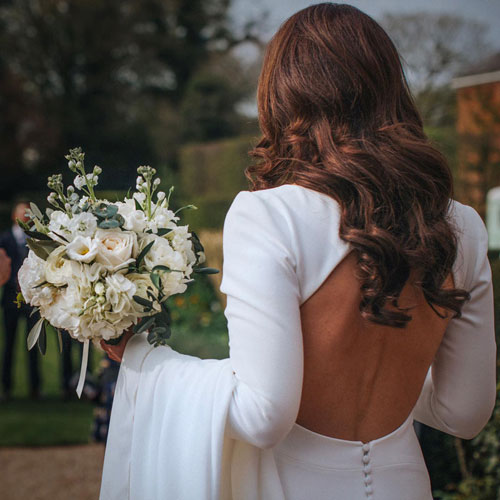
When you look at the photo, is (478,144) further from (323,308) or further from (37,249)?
(37,249)

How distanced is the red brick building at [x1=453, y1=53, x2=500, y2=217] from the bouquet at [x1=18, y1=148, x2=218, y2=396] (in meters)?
5.99

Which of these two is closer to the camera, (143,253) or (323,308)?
(323,308)

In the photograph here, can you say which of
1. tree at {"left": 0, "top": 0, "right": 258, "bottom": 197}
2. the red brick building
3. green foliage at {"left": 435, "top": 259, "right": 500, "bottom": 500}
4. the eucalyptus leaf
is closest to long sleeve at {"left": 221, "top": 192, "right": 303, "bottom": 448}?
the eucalyptus leaf

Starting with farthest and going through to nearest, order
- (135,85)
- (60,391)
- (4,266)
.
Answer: (135,85)
(60,391)
(4,266)

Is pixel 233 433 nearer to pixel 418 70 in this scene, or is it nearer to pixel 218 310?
pixel 218 310

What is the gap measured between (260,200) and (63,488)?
13.5 ft

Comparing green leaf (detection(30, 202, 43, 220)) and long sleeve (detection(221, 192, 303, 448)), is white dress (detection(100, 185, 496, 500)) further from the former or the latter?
green leaf (detection(30, 202, 43, 220))

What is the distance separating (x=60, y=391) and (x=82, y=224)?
651 centimetres

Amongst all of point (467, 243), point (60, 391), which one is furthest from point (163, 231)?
point (60, 391)

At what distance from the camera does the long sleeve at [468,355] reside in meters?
1.44

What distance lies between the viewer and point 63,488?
4500 mm

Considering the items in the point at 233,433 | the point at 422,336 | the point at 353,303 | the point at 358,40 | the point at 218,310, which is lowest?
A: the point at 218,310

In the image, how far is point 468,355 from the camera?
59.3 inches

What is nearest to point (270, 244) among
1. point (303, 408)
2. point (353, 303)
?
point (353, 303)
